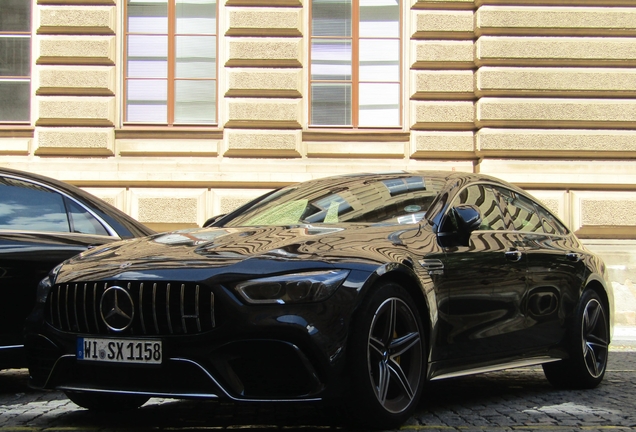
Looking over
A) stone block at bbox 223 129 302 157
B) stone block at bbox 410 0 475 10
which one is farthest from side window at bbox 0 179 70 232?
stone block at bbox 410 0 475 10

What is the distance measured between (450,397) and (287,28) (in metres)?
9.15

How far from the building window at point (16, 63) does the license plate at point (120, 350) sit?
34.8 feet

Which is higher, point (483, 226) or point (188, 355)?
point (483, 226)

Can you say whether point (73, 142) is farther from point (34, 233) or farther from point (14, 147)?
point (34, 233)

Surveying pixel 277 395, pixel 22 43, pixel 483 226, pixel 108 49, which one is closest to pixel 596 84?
pixel 108 49

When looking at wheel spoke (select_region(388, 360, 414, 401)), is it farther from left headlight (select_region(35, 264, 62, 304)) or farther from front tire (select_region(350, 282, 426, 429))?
left headlight (select_region(35, 264, 62, 304))

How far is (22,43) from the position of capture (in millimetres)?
14859

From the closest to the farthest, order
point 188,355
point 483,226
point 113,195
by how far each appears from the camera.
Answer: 1. point 188,355
2. point 483,226
3. point 113,195

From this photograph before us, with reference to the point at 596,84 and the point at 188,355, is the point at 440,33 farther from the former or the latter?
the point at 188,355

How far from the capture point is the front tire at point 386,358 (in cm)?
469

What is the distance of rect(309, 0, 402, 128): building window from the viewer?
15.1 meters

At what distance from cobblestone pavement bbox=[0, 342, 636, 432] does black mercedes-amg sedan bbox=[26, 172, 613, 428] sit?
21cm

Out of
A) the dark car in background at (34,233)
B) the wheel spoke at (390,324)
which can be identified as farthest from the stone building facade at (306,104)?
the wheel spoke at (390,324)

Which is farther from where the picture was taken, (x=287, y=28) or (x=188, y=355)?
(x=287, y=28)
